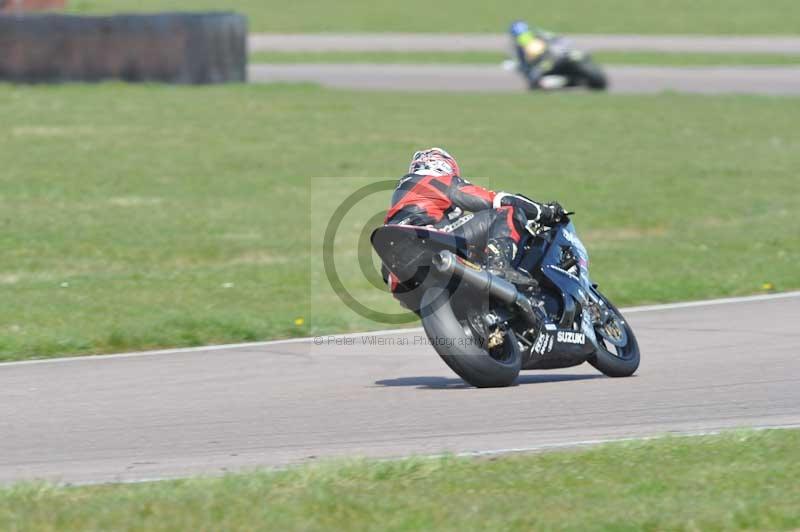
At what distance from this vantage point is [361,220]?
16.5 metres

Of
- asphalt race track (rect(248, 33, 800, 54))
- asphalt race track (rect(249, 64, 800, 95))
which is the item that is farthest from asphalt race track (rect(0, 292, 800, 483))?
asphalt race track (rect(248, 33, 800, 54))

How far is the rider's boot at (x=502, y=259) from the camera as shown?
8.23 meters

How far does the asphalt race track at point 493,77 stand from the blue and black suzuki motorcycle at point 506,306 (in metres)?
20.4

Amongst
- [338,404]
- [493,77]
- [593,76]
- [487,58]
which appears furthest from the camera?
[487,58]

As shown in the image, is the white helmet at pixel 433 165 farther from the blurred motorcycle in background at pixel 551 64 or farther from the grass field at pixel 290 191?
the blurred motorcycle in background at pixel 551 64

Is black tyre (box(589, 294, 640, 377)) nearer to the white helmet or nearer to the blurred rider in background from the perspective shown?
the white helmet

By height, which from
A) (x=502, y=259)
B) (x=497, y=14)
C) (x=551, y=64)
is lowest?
(x=497, y=14)

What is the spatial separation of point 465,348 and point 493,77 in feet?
79.9

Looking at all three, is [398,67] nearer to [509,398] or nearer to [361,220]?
[361,220]

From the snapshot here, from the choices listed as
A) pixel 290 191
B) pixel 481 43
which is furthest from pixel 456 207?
pixel 481 43

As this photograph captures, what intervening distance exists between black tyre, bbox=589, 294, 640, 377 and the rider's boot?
81 cm

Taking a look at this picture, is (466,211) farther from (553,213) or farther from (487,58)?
(487,58)

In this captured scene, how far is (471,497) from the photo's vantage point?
5.84 metres

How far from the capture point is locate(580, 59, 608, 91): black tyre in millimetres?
28859
